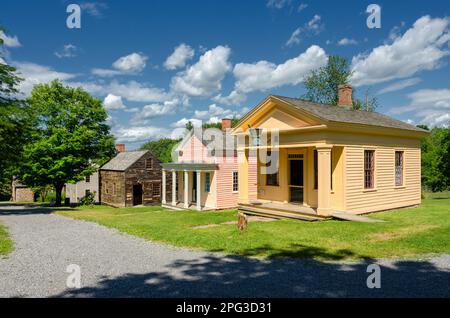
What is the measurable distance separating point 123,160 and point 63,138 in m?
6.58

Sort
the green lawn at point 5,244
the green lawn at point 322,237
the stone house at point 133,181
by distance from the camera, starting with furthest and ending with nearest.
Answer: the stone house at point 133,181, the green lawn at point 5,244, the green lawn at point 322,237

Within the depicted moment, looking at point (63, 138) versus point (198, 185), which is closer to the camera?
point (198, 185)

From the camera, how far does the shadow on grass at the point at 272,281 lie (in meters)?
5.86

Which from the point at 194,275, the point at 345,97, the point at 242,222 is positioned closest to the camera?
the point at 194,275

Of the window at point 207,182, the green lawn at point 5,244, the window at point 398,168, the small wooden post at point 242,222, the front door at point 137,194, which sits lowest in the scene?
the front door at point 137,194

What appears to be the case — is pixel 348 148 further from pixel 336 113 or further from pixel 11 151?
pixel 11 151

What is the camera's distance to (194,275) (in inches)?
271

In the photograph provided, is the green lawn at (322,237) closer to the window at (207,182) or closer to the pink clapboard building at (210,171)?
the pink clapboard building at (210,171)

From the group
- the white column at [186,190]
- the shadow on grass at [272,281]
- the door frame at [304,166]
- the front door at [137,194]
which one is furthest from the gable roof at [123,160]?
the shadow on grass at [272,281]

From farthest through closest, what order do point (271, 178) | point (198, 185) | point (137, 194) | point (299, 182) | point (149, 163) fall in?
point (149, 163)
point (137, 194)
point (198, 185)
point (271, 178)
point (299, 182)

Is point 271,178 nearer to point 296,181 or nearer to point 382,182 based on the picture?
point 296,181

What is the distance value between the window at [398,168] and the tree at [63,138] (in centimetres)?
2445

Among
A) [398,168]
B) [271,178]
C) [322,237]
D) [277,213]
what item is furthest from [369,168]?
[322,237]
